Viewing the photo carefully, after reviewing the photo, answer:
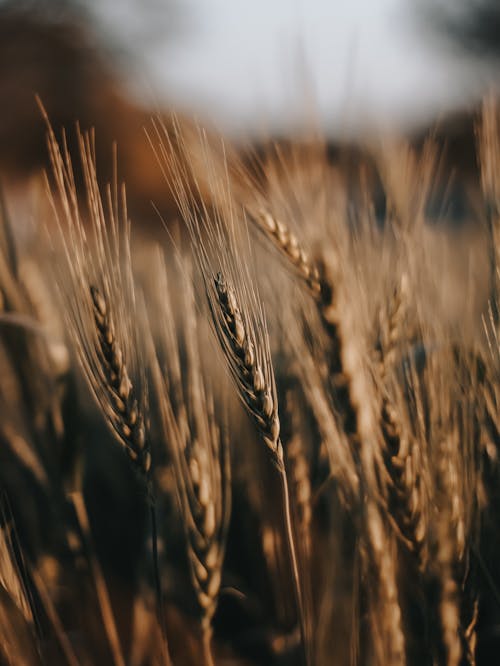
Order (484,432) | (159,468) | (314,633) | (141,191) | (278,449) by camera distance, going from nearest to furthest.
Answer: (278,449)
(484,432)
(314,633)
(159,468)
(141,191)

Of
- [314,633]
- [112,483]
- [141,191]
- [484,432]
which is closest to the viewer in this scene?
[484,432]

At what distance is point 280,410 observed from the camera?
71 centimetres

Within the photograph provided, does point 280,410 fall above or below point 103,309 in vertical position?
below

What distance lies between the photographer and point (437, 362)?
0.70m

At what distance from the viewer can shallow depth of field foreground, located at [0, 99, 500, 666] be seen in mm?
614

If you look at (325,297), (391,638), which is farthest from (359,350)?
(391,638)

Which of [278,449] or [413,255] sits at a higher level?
[413,255]

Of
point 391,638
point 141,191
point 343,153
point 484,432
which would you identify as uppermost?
point 343,153

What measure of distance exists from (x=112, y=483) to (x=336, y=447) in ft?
2.86

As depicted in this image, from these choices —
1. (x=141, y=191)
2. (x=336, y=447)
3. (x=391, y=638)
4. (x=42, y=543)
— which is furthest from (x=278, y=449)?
(x=141, y=191)

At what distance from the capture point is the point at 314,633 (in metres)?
0.85

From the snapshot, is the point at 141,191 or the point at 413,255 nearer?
the point at 413,255

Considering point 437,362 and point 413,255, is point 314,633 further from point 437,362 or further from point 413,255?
point 413,255

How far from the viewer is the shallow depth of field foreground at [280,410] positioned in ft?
2.01
